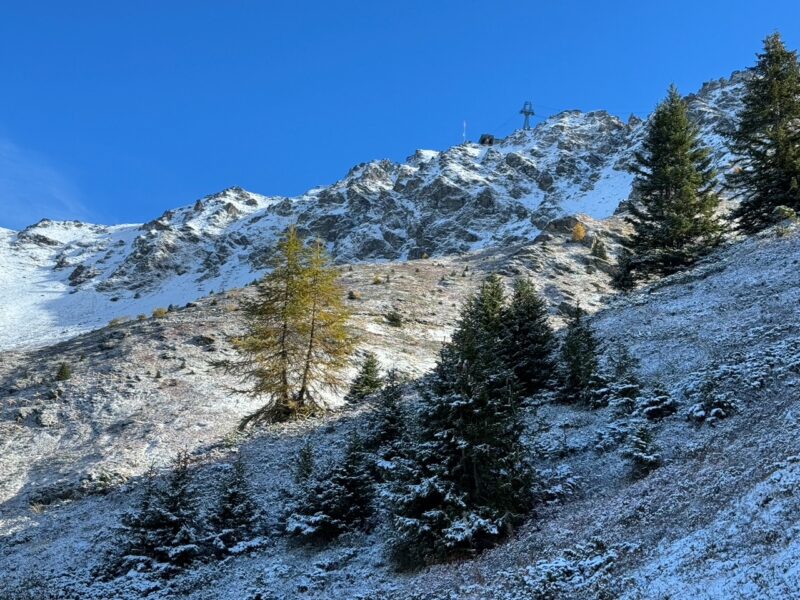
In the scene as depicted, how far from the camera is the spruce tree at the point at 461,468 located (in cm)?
1209

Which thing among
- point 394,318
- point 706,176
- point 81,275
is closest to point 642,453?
point 706,176

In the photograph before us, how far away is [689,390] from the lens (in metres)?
16.3

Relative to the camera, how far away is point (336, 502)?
15.2 m

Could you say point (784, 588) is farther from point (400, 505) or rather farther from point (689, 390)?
point (689, 390)

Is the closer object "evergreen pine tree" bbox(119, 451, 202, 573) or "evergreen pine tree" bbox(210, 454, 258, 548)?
"evergreen pine tree" bbox(119, 451, 202, 573)

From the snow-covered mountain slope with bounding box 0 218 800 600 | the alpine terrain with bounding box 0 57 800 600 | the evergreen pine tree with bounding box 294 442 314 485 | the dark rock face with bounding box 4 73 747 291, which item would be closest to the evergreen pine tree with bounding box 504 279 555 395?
the alpine terrain with bounding box 0 57 800 600

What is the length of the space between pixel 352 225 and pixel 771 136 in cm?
9870

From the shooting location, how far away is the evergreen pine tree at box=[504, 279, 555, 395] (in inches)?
848

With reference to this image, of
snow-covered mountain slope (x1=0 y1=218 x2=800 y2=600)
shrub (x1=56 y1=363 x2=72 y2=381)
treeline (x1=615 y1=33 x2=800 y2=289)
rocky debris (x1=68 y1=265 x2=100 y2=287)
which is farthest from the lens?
rocky debris (x1=68 y1=265 x2=100 y2=287)

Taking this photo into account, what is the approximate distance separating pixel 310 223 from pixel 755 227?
104 m

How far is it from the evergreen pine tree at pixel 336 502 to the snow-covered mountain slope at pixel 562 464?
54cm

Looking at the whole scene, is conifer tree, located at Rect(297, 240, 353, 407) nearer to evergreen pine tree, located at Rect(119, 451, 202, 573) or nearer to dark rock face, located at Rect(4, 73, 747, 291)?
evergreen pine tree, located at Rect(119, 451, 202, 573)

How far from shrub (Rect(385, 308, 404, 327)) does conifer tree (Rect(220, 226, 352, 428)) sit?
1854cm

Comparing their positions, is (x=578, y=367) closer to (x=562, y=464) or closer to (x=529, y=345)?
(x=529, y=345)
